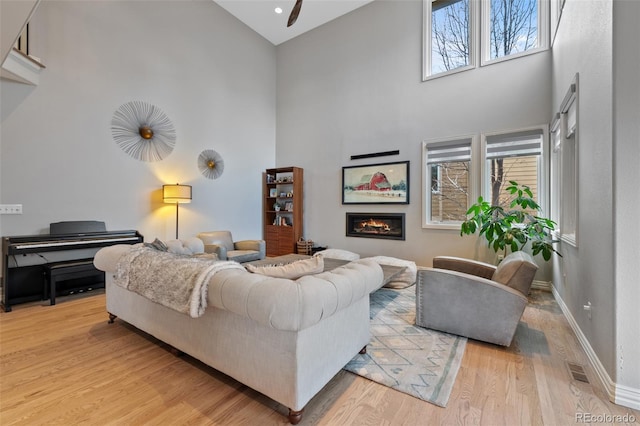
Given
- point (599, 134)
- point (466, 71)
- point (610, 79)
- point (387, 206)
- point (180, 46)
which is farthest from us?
point (387, 206)

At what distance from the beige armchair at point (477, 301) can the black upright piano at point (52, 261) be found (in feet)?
13.0

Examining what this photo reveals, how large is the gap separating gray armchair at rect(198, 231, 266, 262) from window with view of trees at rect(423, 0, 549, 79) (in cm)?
436

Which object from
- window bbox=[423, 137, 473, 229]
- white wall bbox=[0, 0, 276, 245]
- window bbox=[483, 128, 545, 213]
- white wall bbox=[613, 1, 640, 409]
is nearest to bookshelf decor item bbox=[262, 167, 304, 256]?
white wall bbox=[0, 0, 276, 245]

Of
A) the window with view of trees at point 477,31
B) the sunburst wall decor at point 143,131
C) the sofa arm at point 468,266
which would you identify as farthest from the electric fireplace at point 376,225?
the sunburst wall decor at point 143,131

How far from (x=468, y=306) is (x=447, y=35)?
191 inches

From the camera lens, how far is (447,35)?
4855mm

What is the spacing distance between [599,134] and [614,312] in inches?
47.7

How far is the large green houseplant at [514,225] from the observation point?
3.41m

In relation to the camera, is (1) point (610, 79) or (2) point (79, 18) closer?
(1) point (610, 79)

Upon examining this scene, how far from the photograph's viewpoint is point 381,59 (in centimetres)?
532

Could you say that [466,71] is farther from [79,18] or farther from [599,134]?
[79,18]

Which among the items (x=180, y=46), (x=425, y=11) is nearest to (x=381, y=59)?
(x=425, y=11)

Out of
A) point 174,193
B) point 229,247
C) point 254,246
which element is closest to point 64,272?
point 174,193

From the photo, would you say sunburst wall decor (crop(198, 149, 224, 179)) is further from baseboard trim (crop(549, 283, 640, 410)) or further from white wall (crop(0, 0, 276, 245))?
baseboard trim (crop(549, 283, 640, 410))
